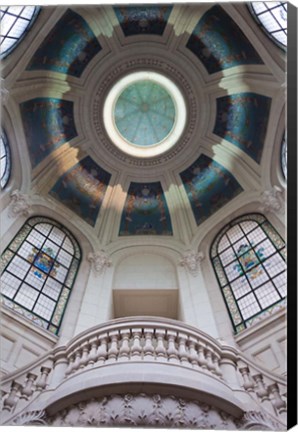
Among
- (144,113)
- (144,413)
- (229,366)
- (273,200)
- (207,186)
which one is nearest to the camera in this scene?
(144,413)

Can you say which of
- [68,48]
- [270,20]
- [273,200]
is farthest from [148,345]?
[68,48]

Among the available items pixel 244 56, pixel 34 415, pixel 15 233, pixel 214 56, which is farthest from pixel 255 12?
pixel 34 415

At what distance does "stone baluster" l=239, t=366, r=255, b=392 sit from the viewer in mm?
7717

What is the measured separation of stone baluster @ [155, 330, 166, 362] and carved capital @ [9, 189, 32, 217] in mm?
6746

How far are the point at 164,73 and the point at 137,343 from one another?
1094cm

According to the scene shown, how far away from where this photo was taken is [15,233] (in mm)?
12633

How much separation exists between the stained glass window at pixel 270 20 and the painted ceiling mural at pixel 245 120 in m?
2.33

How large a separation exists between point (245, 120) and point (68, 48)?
253 inches

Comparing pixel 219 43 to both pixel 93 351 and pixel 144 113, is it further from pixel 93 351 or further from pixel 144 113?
pixel 93 351

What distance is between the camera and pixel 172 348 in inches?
310

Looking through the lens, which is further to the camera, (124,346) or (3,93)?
(3,93)

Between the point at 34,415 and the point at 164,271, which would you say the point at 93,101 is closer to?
the point at 164,271

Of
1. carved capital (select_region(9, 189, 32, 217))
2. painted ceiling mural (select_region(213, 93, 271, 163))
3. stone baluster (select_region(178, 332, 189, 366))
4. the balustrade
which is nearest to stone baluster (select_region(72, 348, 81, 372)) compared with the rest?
the balustrade

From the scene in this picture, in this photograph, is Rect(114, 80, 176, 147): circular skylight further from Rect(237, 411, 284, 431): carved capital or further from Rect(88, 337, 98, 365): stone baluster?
Rect(237, 411, 284, 431): carved capital
